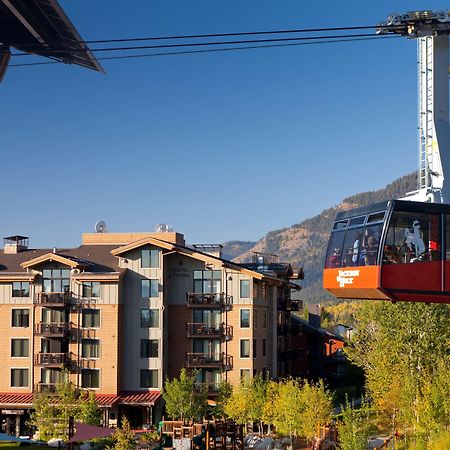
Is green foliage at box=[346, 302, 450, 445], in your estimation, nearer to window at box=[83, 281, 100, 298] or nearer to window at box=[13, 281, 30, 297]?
window at box=[83, 281, 100, 298]

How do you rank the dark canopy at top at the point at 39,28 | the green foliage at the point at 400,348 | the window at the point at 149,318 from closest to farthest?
the dark canopy at top at the point at 39,28 < the green foliage at the point at 400,348 < the window at the point at 149,318

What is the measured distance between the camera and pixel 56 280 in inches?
2569

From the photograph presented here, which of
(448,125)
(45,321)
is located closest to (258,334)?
(45,321)

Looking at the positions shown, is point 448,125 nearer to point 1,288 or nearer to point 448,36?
point 448,36

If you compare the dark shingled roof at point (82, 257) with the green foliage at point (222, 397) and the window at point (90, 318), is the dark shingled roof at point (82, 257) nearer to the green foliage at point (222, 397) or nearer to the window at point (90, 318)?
the window at point (90, 318)

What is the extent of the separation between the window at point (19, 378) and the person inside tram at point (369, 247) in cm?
4430

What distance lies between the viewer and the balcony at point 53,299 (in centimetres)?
6412

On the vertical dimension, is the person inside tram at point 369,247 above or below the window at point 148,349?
above

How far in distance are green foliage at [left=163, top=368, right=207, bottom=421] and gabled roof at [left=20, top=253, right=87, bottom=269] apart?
36.7ft

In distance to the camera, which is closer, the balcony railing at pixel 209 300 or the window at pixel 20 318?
the balcony railing at pixel 209 300

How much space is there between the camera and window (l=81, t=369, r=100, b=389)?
63719mm

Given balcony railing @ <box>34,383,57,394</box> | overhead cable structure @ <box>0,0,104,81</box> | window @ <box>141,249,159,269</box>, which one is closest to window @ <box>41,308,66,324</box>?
balcony railing @ <box>34,383,57,394</box>

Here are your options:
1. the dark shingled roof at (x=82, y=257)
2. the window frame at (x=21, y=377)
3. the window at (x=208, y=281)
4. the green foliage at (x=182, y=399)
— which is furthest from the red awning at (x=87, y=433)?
the window at (x=208, y=281)

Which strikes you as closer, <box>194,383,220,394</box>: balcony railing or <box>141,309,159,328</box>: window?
<box>194,383,220,394</box>: balcony railing
